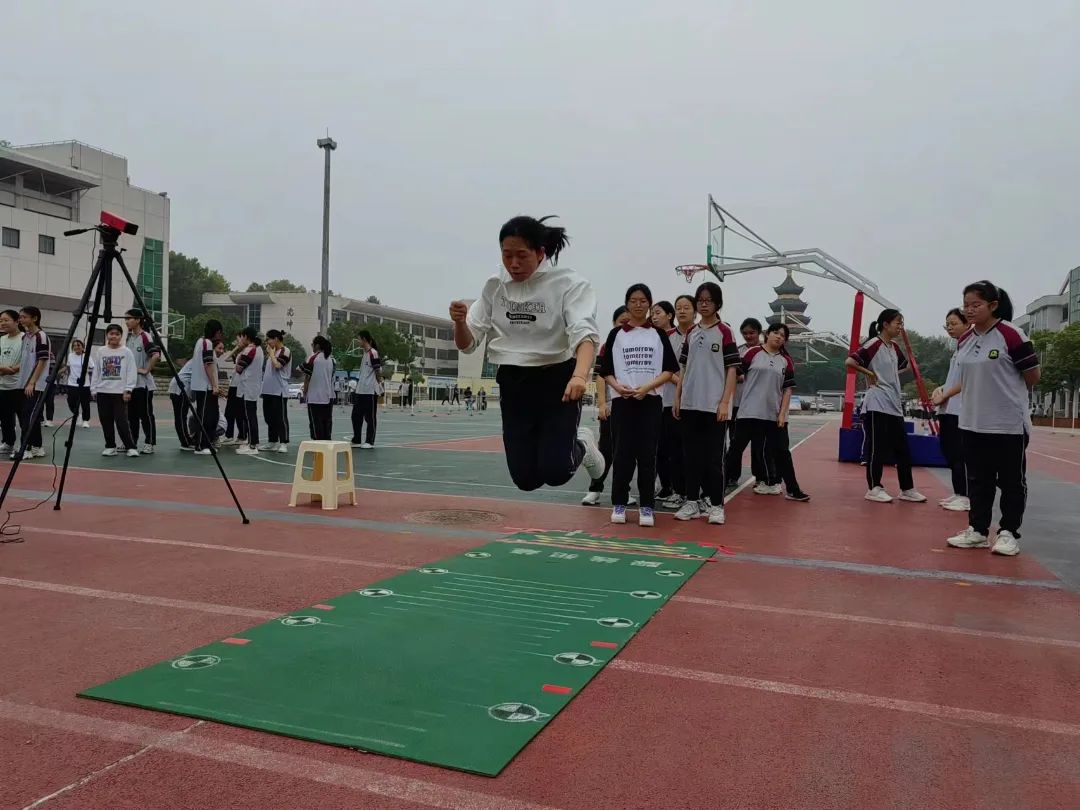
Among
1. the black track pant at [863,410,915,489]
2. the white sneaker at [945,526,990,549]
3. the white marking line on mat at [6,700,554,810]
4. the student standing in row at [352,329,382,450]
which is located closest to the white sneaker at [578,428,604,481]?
the white sneaker at [945,526,990,549]

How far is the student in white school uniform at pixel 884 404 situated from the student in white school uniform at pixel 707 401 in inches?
85.9

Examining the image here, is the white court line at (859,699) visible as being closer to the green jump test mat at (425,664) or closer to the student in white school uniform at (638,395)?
the green jump test mat at (425,664)

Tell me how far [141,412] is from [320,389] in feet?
8.02

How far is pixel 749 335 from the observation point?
8883 millimetres

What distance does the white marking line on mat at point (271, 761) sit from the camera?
6.60 ft

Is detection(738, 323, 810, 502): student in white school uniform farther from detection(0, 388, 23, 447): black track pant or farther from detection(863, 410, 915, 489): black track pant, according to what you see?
detection(0, 388, 23, 447): black track pant

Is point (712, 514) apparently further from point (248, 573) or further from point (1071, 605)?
point (248, 573)

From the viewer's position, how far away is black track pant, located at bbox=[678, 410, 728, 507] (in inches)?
254

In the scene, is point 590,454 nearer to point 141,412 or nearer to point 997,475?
point 997,475

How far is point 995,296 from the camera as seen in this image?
539 cm

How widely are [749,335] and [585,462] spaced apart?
349 centimetres

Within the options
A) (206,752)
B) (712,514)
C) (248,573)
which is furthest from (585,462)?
(206,752)

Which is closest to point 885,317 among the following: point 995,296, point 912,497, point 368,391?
point 912,497

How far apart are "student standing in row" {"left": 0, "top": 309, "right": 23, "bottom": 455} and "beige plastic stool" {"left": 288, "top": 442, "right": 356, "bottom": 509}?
4870 mm
